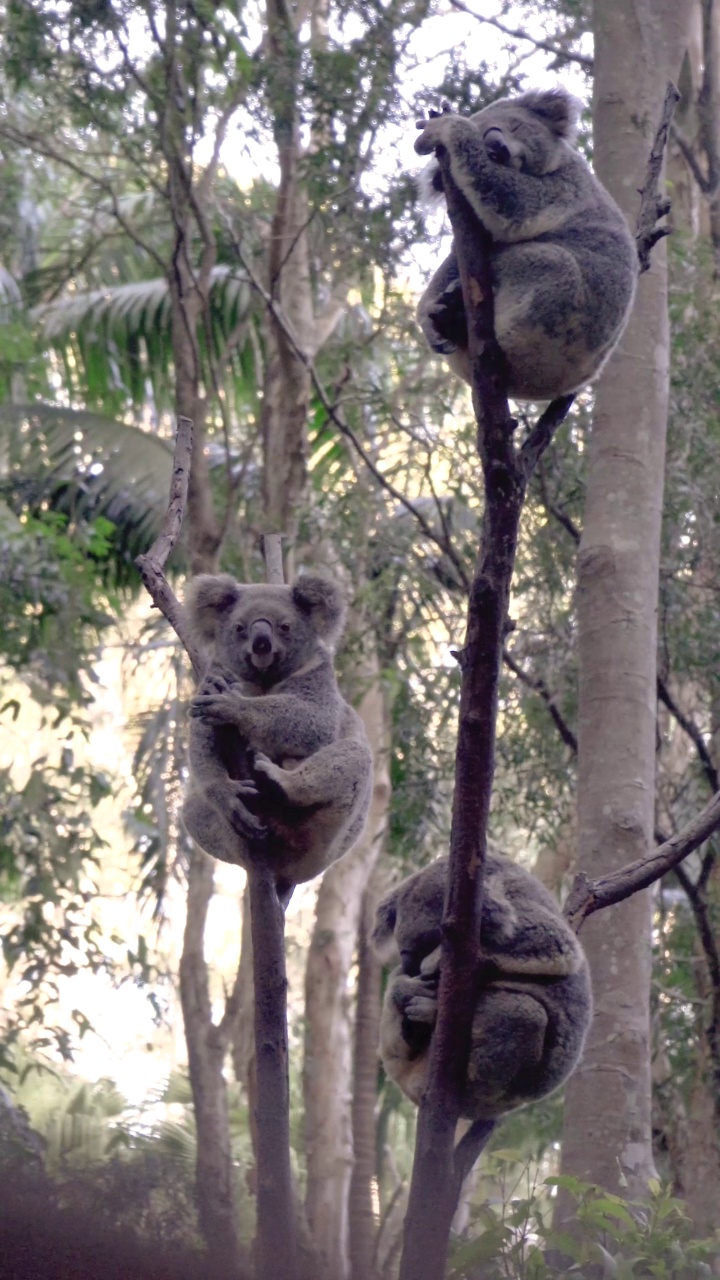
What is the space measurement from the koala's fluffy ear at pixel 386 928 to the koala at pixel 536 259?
133 centimetres

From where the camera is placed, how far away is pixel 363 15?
27.2 ft

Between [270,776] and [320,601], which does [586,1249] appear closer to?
[270,776]

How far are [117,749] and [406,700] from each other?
1143 centimetres

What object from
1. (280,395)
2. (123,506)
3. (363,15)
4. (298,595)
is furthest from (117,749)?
(298,595)

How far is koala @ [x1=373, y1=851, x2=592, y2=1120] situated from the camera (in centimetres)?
311

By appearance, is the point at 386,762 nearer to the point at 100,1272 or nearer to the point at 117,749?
the point at 100,1272

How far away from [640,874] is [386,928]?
2.12ft

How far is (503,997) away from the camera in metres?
3.14

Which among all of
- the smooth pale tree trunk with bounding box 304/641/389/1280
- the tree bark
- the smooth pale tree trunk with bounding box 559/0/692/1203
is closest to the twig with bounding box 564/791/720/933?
the smooth pale tree trunk with bounding box 559/0/692/1203

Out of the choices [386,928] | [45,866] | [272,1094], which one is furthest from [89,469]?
[272,1094]

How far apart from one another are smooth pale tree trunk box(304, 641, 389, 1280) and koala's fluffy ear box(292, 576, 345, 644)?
192 inches

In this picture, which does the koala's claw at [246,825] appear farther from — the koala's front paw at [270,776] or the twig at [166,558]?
the twig at [166,558]

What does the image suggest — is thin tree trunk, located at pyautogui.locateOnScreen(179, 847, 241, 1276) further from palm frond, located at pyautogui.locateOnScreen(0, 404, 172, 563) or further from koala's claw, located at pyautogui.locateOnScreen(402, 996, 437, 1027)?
koala's claw, located at pyautogui.locateOnScreen(402, 996, 437, 1027)

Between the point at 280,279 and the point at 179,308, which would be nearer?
the point at 179,308
